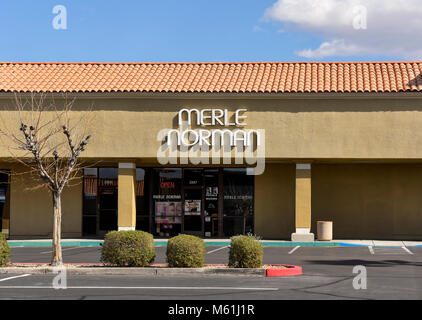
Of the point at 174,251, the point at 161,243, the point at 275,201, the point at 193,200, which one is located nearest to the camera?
the point at 174,251

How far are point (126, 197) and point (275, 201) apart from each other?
6485mm

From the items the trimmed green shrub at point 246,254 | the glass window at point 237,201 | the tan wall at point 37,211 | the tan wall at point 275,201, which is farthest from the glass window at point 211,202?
the trimmed green shrub at point 246,254

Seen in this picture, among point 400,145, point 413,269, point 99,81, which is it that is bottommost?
point 413,269

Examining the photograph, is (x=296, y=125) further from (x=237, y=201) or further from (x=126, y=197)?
(x=126, y=197)

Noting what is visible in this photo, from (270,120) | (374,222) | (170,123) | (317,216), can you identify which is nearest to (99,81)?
(170,123)

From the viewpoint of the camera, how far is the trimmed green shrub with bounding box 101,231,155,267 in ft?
62.7

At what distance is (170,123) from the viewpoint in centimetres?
3044

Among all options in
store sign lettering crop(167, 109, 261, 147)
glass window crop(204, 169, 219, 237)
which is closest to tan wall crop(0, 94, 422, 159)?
store sign lettering crop(167, 109, 261, 147)

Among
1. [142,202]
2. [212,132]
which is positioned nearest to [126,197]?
[142,202]

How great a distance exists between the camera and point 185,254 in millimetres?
18797

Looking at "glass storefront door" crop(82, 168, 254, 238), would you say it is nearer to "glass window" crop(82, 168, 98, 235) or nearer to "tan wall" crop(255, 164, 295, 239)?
"glass window" crop(82, 168, 98, 235)

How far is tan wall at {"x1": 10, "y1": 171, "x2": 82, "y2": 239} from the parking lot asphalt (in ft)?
32.2
